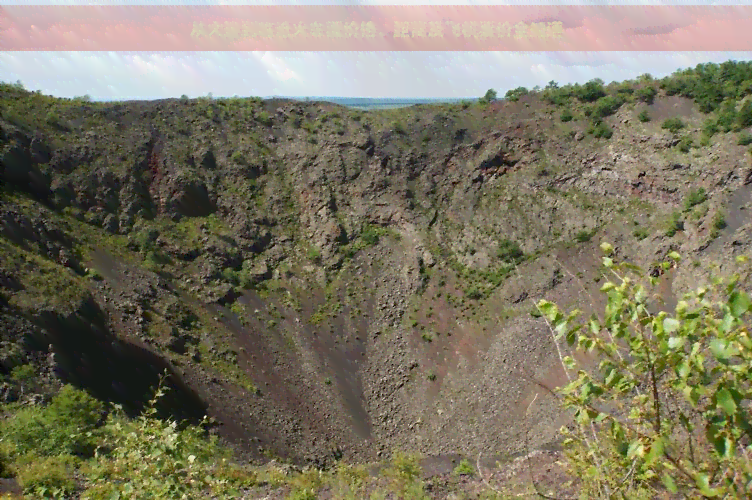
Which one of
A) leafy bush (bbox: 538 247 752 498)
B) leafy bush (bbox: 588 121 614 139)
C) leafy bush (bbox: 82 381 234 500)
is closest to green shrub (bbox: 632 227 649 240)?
leafy bush (bbox: 588 121 614 139)

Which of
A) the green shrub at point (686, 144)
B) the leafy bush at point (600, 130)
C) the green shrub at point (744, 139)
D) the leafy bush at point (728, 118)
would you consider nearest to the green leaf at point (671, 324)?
the green shrub at point (744, 139)

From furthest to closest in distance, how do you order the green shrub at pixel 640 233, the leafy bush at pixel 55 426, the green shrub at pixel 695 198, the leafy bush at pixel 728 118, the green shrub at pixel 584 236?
1. the green shrub at pixel 584 236
2. the leafy bush at pixel 728 118
3. the green shrub at pixel 640 233
4. the green shrub at pixel 695 198
5. the leafy bush at pixel 55 426

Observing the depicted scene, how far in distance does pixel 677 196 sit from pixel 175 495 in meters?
32.1

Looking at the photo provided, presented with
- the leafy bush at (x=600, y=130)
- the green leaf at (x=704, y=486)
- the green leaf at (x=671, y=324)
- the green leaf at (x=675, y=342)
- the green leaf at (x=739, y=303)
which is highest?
the leafy bush at (x=600, y=130)

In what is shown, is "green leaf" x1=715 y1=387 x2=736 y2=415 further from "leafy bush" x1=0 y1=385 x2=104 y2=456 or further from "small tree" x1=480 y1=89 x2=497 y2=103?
"small tree" x1=480 y1=89 x2=497 y2=103

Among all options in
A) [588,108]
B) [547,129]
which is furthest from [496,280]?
[588,108]

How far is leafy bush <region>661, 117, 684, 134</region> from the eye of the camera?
3385cm

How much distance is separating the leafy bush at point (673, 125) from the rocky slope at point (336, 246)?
0.25 m

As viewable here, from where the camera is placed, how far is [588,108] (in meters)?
38.2

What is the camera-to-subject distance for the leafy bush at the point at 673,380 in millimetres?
2955

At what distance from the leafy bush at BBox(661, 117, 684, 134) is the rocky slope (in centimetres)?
25

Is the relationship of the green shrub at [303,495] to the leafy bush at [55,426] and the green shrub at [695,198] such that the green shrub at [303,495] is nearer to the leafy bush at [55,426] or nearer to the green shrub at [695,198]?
the leafy bush at [55,426]

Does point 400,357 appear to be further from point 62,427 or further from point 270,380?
point 62,427

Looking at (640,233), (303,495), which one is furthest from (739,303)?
(640,233)
